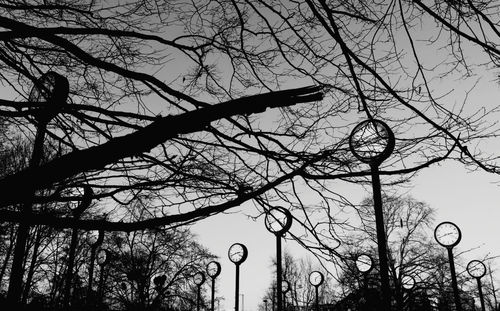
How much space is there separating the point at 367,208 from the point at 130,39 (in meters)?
3.19

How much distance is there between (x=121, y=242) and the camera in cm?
2312

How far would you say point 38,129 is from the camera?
11.3 ft

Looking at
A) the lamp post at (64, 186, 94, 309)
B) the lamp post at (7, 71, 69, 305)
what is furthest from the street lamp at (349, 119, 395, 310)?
the lamp post at (7, 71, 69, 305)

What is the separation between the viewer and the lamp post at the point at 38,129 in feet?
9.74

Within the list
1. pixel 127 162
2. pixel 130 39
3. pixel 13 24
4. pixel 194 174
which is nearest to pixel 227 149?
pixel 194 174

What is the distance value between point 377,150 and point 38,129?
10.5 feet

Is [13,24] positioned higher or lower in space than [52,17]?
lower

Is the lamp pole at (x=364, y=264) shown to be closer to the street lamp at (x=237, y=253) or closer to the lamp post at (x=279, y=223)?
the lamp post at (x=279, y=223)

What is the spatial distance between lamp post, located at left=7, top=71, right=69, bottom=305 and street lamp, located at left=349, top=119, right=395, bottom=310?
2614mm

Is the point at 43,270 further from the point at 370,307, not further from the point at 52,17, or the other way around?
the point at 52,17

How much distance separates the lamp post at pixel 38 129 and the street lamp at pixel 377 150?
8.58ft

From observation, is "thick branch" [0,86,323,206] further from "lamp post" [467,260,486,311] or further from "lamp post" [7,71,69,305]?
"lamp post" [467,260,486,311]

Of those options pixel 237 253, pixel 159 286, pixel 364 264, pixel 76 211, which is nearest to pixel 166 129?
pixel 76 211

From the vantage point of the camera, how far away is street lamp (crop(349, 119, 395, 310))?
3148 mm
